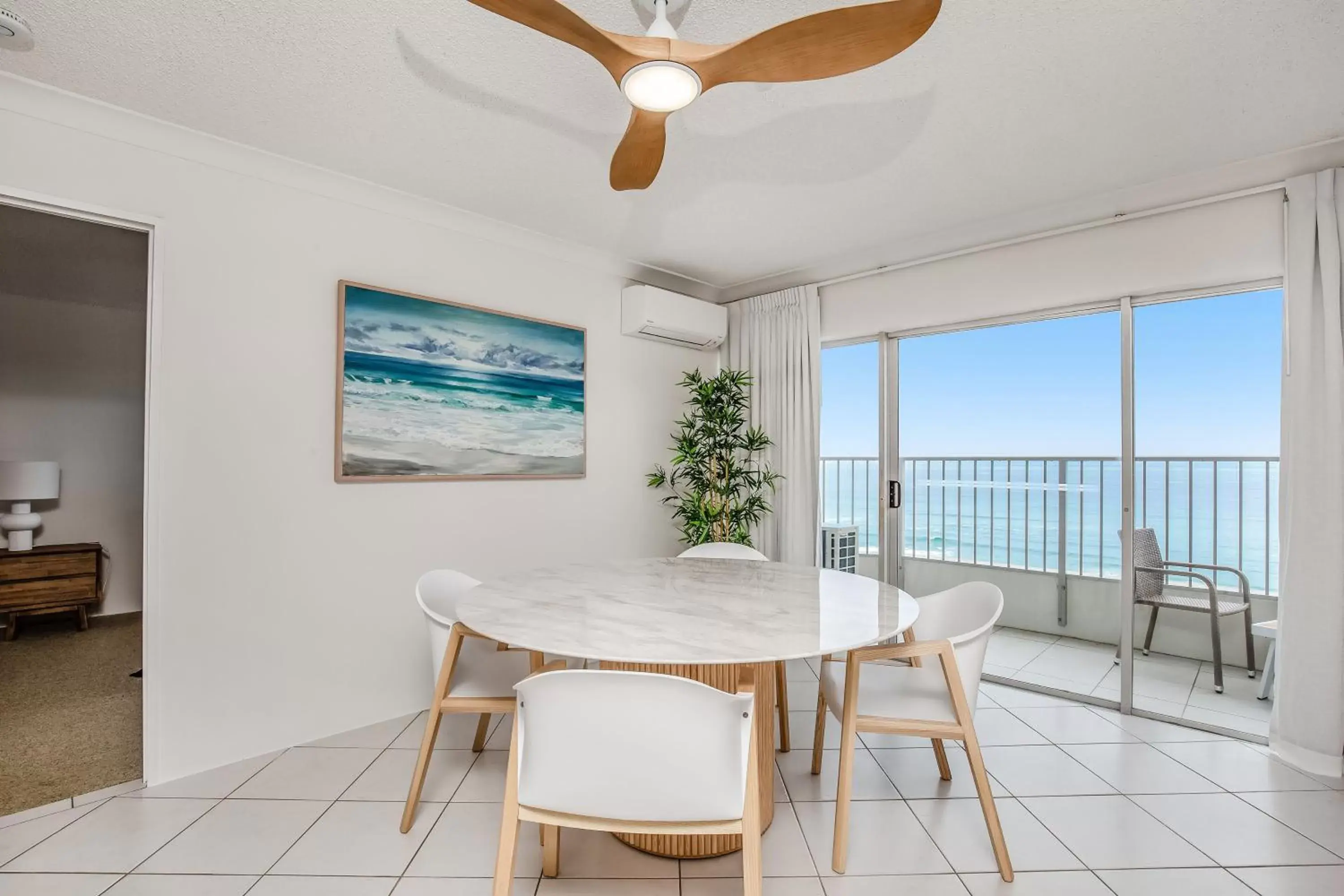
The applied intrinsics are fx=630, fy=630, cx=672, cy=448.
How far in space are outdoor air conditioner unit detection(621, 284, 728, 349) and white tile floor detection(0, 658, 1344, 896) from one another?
2586 mm

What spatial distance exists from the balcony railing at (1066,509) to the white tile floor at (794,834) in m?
0.91

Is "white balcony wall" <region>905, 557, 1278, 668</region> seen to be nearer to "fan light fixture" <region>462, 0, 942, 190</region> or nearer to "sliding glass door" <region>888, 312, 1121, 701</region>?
"sliding glass door" <region>888, 312, 1121, 701</region>

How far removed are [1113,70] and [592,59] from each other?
67.6 inches

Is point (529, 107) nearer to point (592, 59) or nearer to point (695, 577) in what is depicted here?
point (592, 59)

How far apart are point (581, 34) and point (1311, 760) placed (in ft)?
12.0

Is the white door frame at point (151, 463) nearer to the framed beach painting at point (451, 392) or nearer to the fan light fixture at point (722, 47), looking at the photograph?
the framed beach painting at point (451, 392)

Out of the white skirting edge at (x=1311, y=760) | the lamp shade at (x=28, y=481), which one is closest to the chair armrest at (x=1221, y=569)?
the white skirting edge at (x=1311, y=760)

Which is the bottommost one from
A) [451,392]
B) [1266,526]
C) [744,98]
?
[1266,526]

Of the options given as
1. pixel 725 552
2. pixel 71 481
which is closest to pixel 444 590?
pixel 725 552

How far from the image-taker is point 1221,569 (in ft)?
9.71

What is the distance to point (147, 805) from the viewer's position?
221cm

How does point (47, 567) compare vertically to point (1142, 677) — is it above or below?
above

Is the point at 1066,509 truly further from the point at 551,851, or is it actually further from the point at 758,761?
the point at 551,851

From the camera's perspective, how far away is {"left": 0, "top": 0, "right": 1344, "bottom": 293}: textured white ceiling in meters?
1.85
